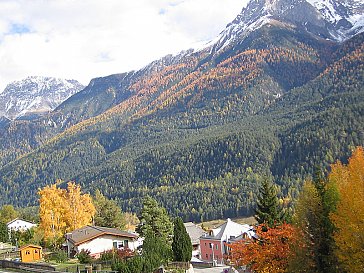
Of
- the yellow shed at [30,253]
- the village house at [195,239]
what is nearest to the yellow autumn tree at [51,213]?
the yellow shed at [30,253]

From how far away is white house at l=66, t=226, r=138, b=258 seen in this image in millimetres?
67750

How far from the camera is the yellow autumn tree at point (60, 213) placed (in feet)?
292

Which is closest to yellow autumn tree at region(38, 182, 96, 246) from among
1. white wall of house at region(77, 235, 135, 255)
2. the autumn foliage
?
white wall of house at region(77, 235, 135, 255)

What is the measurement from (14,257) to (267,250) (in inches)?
1396

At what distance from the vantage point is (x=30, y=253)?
62.0 metres

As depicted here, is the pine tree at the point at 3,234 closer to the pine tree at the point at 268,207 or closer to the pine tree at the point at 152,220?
the pine tree at the point at 152,220

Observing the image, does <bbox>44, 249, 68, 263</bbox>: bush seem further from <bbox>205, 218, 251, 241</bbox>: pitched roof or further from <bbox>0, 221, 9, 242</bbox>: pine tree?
<bbox>0, 221, 9, 242</bbox>: pine tree

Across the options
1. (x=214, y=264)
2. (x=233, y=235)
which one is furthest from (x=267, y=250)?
(x=233, y=235)

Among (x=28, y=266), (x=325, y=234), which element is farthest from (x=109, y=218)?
(x=325, y=234)

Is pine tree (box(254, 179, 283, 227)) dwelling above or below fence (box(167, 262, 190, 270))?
above

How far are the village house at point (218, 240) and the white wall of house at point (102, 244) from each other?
25313mm

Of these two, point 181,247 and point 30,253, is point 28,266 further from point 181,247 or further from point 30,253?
point 30,253

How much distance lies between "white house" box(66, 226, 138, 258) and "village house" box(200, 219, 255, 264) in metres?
23.9

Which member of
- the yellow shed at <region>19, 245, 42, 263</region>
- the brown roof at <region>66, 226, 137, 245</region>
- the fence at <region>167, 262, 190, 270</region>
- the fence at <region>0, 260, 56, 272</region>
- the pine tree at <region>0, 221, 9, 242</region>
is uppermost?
the pine tree at <region>0, 221, 9, 242</region>
